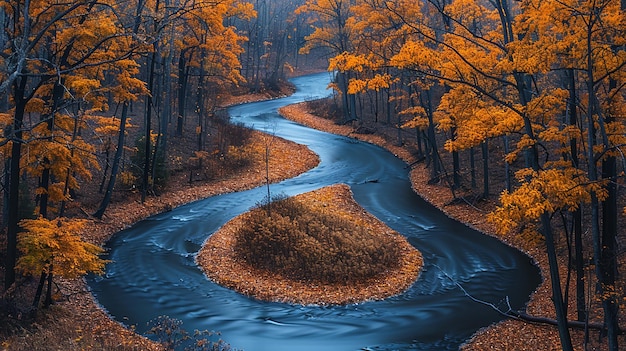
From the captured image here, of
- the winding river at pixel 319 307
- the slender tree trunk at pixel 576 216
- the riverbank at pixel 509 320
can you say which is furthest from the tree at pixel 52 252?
the slender tree trunk at pixel 576 216

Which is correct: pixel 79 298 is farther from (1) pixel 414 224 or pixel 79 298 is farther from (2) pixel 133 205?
(1) pixel 414 224

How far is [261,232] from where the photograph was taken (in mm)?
18078

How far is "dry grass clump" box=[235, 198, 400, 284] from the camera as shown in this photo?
1633cm

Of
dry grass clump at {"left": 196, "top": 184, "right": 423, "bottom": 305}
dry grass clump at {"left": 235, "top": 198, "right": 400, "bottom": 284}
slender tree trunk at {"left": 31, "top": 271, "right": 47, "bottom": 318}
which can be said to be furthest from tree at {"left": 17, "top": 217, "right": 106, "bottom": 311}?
dry grass clump at {"left": 235, "top": 198, "right": 400, "bottom": 284}

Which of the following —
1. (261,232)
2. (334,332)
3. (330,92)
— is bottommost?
(334,332)

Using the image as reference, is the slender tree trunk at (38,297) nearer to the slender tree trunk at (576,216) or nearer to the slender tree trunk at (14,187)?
the slender tree trunk at (14,187)

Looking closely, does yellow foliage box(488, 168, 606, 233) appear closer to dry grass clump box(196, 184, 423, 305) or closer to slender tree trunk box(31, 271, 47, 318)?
dry grass clump box(196, 184, 423, 305)

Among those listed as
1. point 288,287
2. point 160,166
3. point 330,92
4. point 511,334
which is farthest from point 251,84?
point 511,334

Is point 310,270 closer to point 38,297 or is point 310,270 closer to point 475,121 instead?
point 475,121

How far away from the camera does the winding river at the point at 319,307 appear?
1271 centimetres

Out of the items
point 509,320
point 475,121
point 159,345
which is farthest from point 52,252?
point 509,320

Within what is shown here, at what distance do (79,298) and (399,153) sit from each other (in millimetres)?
23894

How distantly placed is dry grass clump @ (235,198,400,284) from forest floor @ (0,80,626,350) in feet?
11.7

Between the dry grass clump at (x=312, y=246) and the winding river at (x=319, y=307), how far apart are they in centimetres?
159
